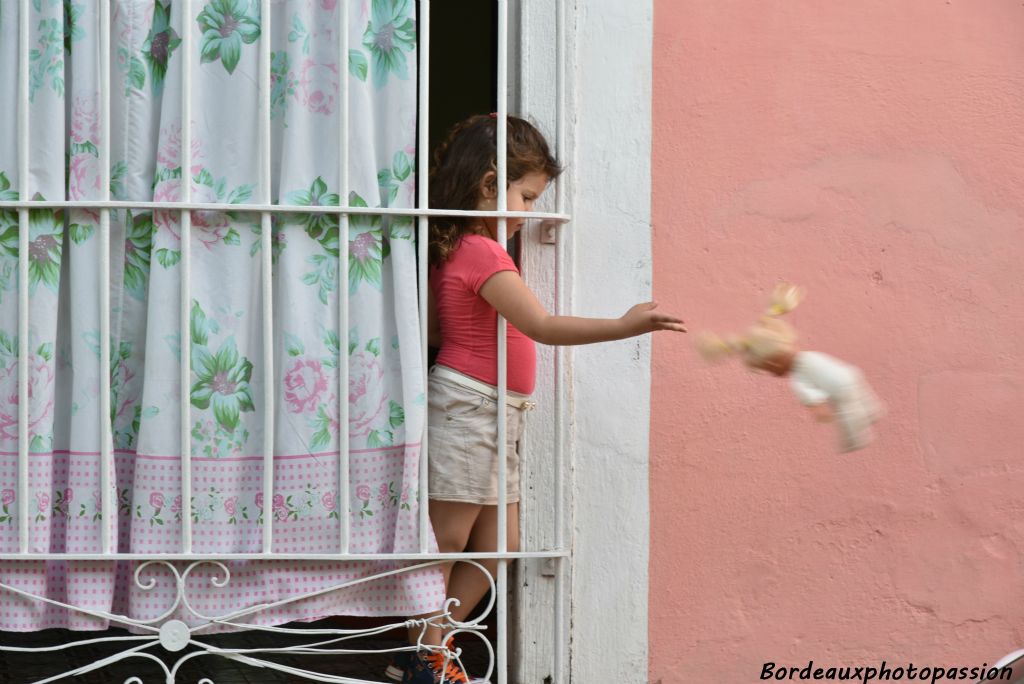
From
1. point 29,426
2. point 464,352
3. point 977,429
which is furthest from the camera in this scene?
point 977,429

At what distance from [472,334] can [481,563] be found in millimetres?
580

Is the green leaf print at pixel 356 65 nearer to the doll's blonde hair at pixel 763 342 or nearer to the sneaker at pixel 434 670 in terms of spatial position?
the doll's blonde hair at pixel 763 342

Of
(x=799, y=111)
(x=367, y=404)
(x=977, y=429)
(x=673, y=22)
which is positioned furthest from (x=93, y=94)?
(x=977, y=429)

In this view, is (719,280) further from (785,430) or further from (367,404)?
(367,404)

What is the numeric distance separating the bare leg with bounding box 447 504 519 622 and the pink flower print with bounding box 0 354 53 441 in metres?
1.04

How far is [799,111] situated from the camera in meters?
2.93

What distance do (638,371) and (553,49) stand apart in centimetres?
82

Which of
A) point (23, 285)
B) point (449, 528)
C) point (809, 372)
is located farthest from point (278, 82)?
point (809, 372)

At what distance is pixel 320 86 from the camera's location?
8.79ft

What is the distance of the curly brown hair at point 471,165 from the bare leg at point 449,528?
0.60 metres

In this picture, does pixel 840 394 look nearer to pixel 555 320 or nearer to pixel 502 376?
pixel 555 320

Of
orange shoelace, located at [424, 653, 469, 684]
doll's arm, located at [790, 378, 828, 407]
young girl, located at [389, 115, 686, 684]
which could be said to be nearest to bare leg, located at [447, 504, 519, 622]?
young girl, located at [389, 115, 686, 684]

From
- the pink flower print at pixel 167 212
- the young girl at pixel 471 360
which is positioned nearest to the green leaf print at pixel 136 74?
the pink flower print at pixel 167 212

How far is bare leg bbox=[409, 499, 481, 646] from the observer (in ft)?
9.06
